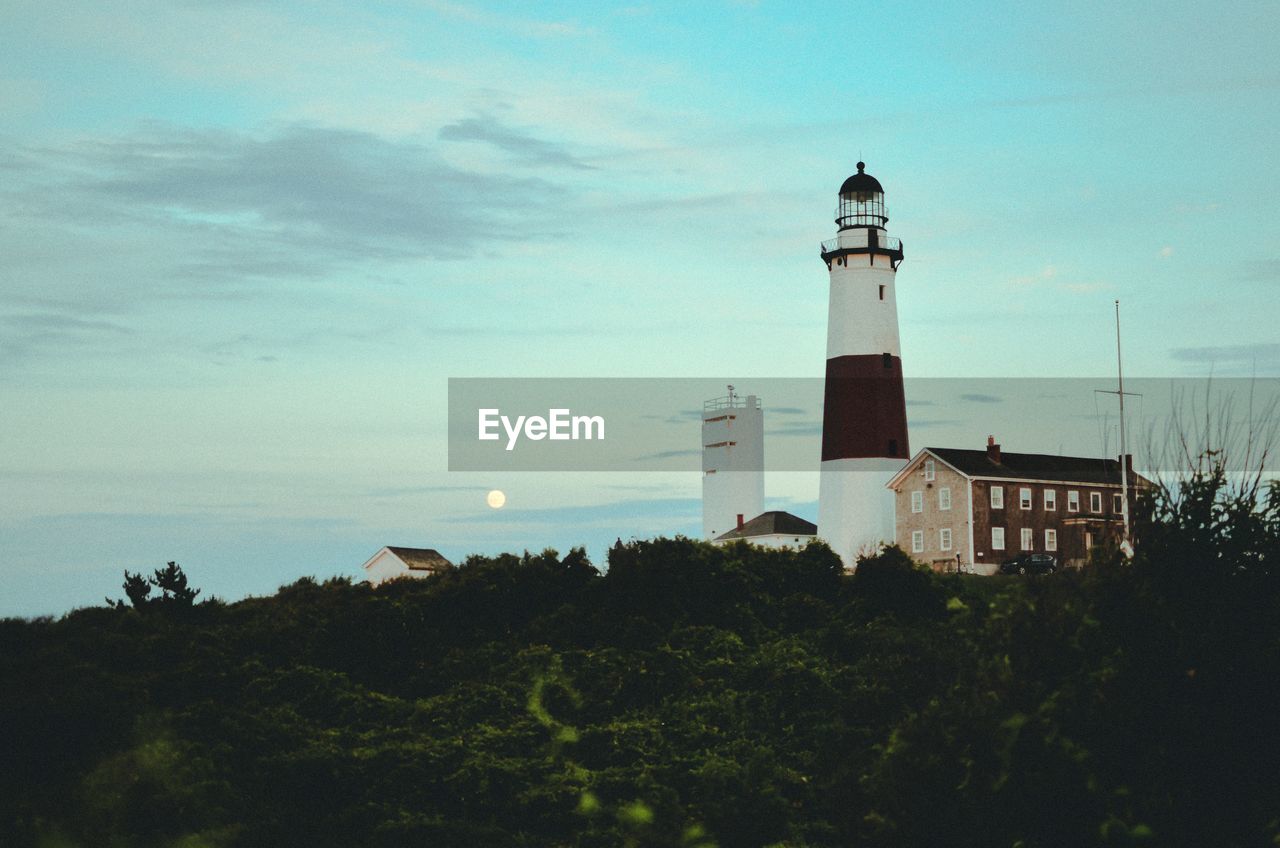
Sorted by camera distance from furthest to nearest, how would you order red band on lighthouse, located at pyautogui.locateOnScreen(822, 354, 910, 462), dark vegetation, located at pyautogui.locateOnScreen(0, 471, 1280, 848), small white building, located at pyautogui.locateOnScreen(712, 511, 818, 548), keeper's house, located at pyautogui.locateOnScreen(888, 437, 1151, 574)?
small white building, located at pyautogui.locateOnScreen(712, 511, 818, 548), keeper's house, located at pyautogui.locateOnScreen(888, 437, 1151, 574), red band on lighthouse, located at pyautogui.locateOnScreen(822, 354, 910, 462), dark vegetation, located at pyautogui.locateOnScreen(0, 471, 1280, 848)

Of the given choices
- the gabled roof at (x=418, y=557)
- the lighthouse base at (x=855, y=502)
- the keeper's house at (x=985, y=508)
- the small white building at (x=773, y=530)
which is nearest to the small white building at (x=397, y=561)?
the gabled roof at (x=418, y=557)

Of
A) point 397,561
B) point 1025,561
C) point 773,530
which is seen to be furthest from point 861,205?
point 397,561

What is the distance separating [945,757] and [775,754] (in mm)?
7589

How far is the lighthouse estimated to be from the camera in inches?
2405

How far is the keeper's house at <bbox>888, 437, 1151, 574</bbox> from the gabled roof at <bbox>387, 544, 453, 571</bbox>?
28.0m

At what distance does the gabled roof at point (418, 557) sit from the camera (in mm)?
75188

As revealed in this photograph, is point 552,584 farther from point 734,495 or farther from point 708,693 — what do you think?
point 734,495

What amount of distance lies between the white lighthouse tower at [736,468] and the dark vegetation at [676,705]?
60952mm

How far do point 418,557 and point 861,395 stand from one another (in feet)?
103

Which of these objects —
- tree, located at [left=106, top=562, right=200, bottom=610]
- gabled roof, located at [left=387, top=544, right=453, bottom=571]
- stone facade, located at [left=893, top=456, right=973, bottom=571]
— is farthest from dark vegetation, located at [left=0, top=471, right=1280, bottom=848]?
gabled roof, located at [left=387, top=544, right=453, bottom=571]

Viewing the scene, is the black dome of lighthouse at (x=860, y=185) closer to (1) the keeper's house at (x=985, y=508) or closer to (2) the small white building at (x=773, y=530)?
(1) the keeper's house at (x=985, y=508)

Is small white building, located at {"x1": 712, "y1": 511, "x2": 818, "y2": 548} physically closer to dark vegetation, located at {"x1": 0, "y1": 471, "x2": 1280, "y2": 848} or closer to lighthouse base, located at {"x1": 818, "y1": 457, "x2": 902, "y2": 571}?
lighthouse base, located at {"x1": 818, "y1": 457, "x2": 902, "y2": 571}

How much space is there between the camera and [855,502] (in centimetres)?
6206

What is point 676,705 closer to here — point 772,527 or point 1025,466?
point 1025,466
